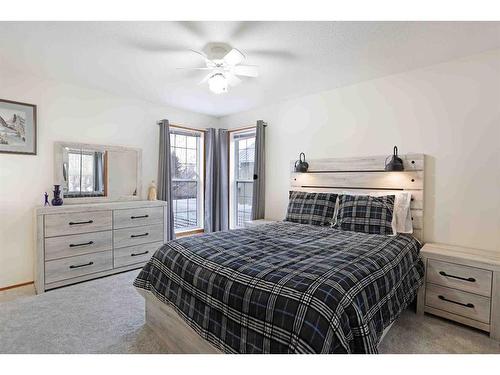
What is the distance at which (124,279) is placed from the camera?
10.3ft

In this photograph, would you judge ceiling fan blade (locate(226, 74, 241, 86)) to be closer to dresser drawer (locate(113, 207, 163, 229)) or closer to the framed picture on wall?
dresser drawer (locate(113, 207, 163, 229))

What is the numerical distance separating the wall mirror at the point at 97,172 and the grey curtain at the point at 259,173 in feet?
5.77

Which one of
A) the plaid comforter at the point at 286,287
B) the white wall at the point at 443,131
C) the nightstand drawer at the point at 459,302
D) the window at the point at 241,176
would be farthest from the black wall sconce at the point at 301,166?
the nightstand drawer at the point at 459,302

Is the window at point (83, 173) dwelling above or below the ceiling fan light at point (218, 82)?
below

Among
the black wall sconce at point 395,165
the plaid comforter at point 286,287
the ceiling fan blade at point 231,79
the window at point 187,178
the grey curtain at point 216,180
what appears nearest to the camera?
the plaid comforter at point 286,287

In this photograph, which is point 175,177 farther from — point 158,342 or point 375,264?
Answer: point 375,264

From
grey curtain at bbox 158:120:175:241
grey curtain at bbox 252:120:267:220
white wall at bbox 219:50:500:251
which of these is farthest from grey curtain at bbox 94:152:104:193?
white wall at bbox 219:50:500:251

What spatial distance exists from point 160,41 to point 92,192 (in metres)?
2.27

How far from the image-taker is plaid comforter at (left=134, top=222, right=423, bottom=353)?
124 centimetres

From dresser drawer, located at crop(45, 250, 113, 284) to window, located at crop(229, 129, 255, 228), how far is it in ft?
7.21

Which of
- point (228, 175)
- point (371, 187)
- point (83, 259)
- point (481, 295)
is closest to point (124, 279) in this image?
point (83, 259)

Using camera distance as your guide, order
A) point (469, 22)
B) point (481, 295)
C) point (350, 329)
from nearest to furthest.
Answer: point (350, 329) < point (469, 22) < point (481, 295)

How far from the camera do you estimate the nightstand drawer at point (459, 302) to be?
2.07m

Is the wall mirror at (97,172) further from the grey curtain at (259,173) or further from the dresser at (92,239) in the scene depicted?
the grey curtain at (259,173)
